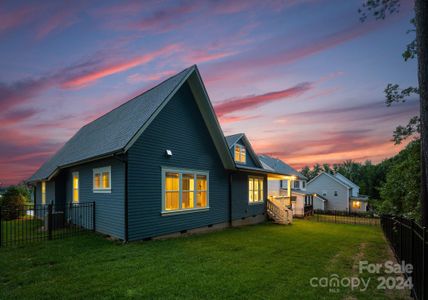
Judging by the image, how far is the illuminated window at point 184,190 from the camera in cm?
1163

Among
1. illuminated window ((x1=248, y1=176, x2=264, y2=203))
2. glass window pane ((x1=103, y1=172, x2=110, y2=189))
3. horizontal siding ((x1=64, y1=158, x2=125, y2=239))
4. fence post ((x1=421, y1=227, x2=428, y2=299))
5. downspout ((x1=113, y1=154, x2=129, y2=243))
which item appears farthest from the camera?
illuminated window ((x1=248, y1=176, x2=264, y2=203))

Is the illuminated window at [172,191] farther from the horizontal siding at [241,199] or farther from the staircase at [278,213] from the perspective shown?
the staircase at [278,213]

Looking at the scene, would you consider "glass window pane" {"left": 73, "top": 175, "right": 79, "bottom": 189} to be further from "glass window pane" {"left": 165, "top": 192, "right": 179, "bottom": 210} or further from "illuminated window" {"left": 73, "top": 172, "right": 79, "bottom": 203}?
"glass window pane" {"left": 165, "top": 192, "right": 179, "bottom": 210}

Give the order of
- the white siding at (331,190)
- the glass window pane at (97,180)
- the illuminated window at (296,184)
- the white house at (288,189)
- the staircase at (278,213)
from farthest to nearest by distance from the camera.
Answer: the white siding at (331,190) < the illuminated window at (296,184) < the white house at (288,189) < the staircase at (278,213) < the glass window pane at (97,180)

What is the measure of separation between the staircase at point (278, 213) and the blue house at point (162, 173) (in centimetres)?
355

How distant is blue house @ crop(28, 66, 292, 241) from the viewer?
9906mm

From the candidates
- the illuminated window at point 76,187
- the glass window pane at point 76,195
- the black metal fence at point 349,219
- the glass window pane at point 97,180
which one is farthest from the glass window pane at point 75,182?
the black metal fence at point 349,219

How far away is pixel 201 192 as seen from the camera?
541 inches

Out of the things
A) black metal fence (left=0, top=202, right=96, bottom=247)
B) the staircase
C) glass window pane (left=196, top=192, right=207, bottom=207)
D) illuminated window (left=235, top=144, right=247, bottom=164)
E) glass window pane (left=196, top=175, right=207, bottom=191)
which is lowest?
the staircase

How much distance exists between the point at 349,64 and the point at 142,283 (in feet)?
46.1

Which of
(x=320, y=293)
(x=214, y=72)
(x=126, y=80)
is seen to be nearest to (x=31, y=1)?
(x=126, y=80)

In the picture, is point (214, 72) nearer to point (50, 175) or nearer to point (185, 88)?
point (185, 88)

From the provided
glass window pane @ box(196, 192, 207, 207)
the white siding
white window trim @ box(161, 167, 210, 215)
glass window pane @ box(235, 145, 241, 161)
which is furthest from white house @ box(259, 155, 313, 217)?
white window trim @ box(161, 167, 210, 215)

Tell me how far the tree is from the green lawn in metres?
3.11
